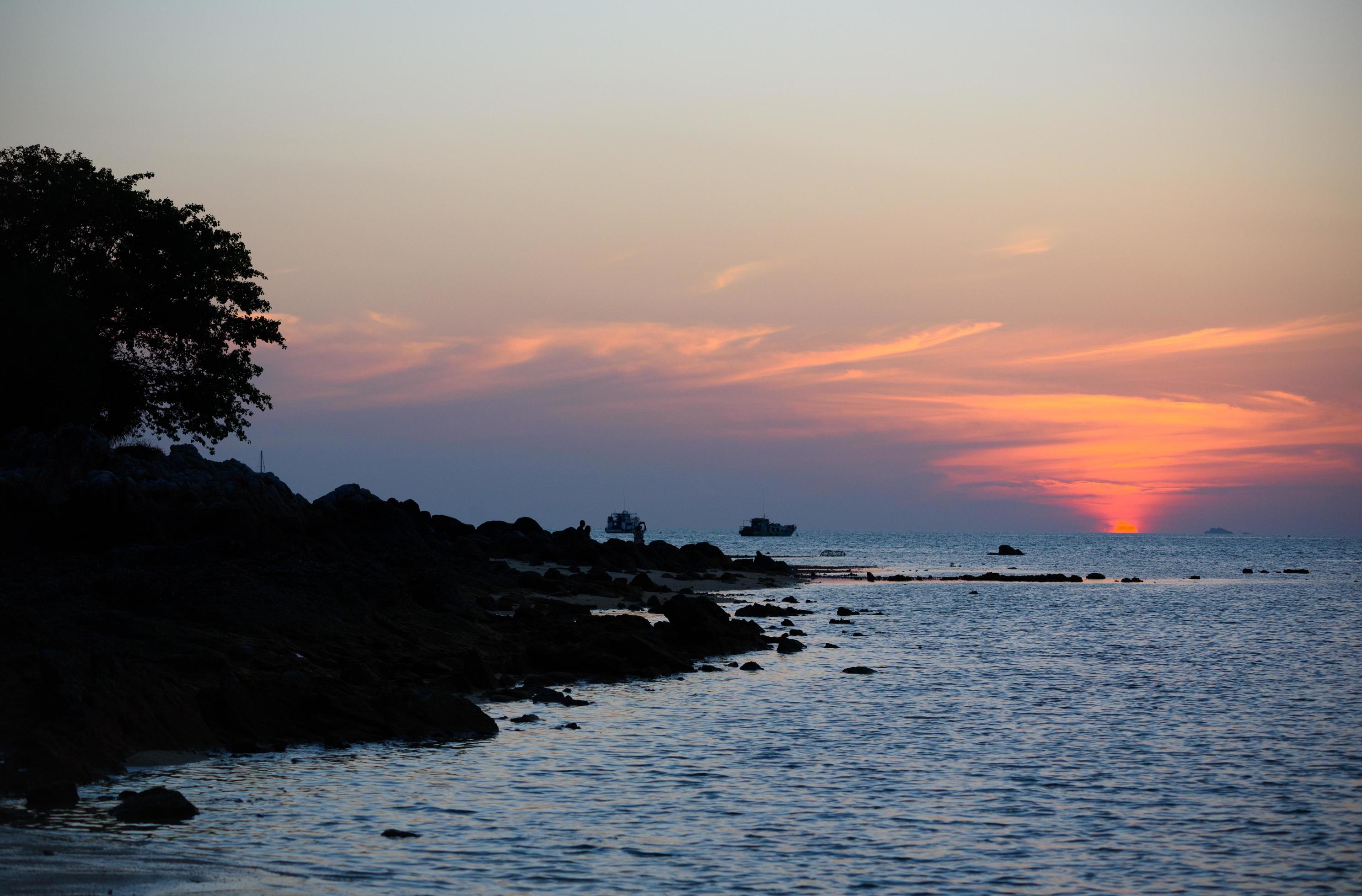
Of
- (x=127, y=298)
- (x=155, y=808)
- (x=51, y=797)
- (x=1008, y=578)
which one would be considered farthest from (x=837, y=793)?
(x=1008, y=578)

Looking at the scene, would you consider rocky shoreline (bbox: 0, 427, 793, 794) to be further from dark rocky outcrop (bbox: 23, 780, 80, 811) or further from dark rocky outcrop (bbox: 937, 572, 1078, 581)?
dark rocky outcrop (bbox: 937, 572, 1078, 581)

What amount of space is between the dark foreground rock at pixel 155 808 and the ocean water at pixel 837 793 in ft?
0.92

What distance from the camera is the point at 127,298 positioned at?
5125 centimetres

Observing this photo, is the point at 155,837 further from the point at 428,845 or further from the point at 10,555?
the point at 10,555

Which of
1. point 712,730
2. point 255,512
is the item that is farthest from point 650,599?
point 712,730

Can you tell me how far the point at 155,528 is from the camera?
121 feet

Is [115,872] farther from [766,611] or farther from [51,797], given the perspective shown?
[766,611]

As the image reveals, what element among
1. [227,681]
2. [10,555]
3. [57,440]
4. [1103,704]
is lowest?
[1103,704]

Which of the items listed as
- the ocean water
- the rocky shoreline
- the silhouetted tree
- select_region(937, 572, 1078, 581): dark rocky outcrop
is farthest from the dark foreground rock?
select_region(937, 572, 1078, 581): dark rocky outcrop

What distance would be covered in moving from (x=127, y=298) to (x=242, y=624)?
102 ft

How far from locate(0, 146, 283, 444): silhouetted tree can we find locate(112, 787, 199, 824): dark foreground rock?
3756 cm

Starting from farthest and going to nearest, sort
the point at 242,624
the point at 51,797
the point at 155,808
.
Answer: the point at 242,624 → the point at 51,797 → the point at 155,808

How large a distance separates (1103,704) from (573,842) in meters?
19.0

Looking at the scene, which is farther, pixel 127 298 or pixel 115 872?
pixel 127 298
